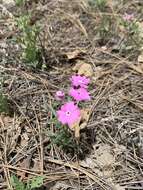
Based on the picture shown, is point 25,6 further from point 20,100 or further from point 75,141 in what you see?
point 75,141

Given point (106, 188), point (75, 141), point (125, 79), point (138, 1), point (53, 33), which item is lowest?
point (106, 188)

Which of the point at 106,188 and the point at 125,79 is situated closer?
the point at 106,188

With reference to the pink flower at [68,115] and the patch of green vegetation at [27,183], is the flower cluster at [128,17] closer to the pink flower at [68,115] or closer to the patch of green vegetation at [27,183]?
the pink flower at [68,115]

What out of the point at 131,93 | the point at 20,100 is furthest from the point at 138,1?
the point at 20,100

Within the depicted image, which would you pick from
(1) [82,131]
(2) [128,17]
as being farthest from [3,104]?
(2) [128,17]

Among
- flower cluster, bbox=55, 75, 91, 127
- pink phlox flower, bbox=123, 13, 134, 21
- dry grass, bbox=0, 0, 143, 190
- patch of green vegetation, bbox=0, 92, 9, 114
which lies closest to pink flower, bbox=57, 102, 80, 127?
flower cluster, bbox=55, 75, 91, 127

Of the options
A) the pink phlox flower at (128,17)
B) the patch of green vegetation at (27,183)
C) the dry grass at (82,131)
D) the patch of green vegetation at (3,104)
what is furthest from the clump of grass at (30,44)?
the patch of green vegetation at (27,183)

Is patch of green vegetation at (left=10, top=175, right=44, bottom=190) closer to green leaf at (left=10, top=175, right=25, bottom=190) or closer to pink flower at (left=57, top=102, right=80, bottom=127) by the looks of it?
green leaf at (left=10, top=175, right=25, bottom=190)

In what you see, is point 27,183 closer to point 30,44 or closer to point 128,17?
point 30,44
